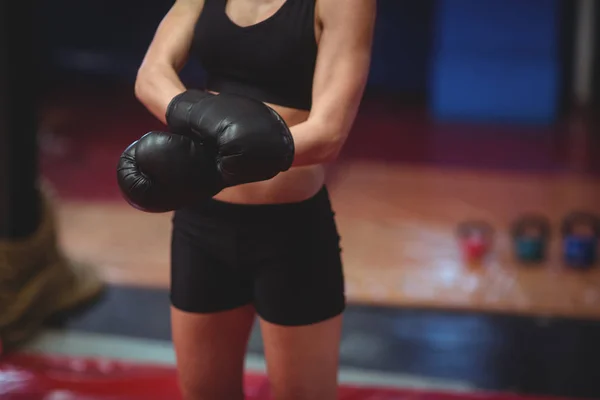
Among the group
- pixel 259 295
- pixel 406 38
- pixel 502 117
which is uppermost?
pixel 259 295

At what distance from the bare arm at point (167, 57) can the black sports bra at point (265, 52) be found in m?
0.04

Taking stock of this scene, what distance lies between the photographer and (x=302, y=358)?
1616 mm

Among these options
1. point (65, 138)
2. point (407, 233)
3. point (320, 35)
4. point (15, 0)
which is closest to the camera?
point (320, 35)

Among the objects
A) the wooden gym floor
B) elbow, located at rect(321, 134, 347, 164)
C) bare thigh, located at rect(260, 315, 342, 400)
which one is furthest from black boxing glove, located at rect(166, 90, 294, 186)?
the wooden gym floor

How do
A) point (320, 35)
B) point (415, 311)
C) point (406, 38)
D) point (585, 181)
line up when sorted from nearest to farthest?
1. point (320, 35)
2. point (415, 311)
3. point (585, 181)
4. point (406, 38)

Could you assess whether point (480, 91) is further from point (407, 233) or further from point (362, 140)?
point (407, 233)

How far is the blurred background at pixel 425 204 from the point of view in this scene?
3.16m

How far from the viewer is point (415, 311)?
3584 millimetres

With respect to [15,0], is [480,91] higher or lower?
lower

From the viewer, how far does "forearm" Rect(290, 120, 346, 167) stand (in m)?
1.48

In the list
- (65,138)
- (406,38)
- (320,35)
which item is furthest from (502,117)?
(320,35)

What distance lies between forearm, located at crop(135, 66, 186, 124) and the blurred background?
1006 millimetres

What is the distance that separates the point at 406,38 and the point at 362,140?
1.87 m

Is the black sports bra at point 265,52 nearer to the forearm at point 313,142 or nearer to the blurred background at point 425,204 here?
the forearm at point 313,142
